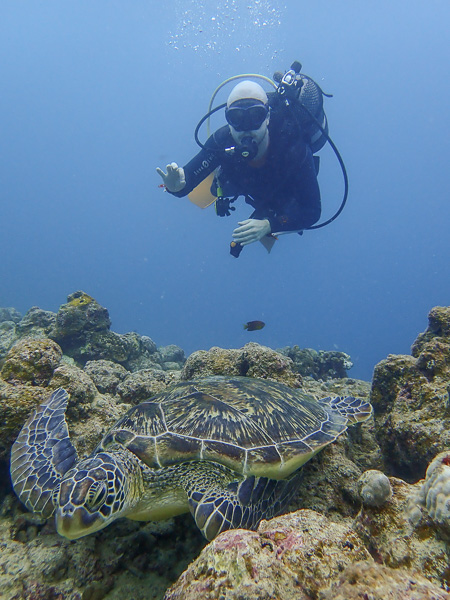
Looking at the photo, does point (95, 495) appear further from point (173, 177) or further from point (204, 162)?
point (204, 162)

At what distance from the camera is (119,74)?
98938mm

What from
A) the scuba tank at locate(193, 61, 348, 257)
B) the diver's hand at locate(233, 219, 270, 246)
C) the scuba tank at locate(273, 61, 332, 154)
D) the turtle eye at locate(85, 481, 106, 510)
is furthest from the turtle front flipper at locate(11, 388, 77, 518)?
the scuba tank at locate(273, 61, 332, 154)

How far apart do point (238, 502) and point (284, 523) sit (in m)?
0.83

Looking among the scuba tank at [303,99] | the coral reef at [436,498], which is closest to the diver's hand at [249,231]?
the scuba tank at [303,99]

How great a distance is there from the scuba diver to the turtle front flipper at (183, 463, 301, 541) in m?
3.82

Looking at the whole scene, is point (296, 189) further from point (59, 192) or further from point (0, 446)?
point (59, 192)

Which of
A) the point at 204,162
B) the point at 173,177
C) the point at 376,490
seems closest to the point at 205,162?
the point at 204,162

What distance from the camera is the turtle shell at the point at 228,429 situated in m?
2.06

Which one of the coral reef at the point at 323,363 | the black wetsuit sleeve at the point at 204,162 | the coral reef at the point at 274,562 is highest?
the black wetsuit sleeve at the point at 204,162

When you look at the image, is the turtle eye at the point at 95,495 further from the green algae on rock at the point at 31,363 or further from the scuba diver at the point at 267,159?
the scuba diver at the point at 267,159

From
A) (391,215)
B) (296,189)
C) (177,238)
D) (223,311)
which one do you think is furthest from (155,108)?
(296,189)

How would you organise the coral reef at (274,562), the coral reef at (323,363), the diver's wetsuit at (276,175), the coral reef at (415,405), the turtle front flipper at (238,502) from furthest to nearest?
the coral reef at (323,363)
the diver's wetsuit at (276,175)
the coral reef at (415,405)
the turtle front flipper at (238,502)
the coral reef at (274,562)

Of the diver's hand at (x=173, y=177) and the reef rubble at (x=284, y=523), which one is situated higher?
the diver's hand at (x=173, y=177)

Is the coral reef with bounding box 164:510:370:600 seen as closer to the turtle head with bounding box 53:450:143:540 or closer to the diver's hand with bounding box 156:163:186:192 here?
the turtle head with bounding box 53:450:143:540
